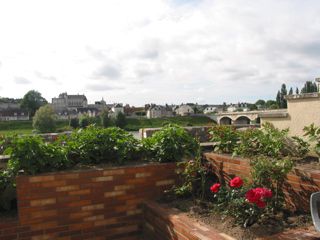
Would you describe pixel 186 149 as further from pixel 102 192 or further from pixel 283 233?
pixel 283 233

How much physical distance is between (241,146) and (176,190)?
0.90 meters

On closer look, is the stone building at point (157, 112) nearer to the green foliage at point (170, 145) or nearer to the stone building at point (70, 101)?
the stone building at point (70, 101)

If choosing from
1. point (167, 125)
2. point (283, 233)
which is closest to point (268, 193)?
point (283, 233)

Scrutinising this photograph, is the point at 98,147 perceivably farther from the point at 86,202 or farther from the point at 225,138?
the point at 225,138

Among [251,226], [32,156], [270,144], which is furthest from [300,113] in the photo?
[32,156]

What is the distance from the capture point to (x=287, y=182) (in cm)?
293

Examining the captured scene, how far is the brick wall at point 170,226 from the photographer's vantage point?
2590mm

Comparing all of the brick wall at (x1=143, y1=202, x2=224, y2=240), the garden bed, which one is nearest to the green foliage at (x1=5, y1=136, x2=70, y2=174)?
the brick wall at (x1=143, y1=202, x2=224, y2=240)

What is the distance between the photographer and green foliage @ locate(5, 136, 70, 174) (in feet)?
10.7

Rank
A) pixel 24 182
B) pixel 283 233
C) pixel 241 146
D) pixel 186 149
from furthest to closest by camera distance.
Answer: pixel 186 149 → pixel 241 146 → pixel 24 182 → pixel 283 233

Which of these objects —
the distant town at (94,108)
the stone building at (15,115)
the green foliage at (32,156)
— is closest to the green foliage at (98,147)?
the green foliage at (32,156)

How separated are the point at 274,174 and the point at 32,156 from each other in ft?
7.63

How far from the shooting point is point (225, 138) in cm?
410

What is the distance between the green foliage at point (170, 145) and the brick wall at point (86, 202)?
6.7 inches
